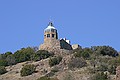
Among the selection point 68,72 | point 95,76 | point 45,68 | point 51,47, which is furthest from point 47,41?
point 95,76

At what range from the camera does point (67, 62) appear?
282 ft

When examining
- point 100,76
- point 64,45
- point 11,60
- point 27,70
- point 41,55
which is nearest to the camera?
point 100,76

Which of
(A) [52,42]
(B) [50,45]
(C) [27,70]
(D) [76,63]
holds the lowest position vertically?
(C) [27,70]

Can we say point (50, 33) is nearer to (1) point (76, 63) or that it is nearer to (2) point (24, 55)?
(2) point (24, 55)

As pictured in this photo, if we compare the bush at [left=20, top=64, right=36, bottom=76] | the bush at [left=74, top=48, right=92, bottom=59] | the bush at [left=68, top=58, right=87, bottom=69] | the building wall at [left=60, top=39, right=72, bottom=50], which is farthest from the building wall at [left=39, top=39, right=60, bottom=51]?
the bush at [left=20, top=64, right=36, bottom=76]

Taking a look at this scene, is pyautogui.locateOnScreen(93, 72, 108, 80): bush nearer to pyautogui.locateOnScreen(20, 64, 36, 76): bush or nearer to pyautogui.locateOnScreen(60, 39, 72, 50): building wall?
pyautogui.locateOnScreen(20, 64, 36, 76): bush

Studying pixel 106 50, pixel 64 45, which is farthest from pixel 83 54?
pixel 64 45

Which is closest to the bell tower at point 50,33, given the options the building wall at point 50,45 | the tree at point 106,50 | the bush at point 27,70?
the building wall at point 50,45

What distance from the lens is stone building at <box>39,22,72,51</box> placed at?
3716 inches

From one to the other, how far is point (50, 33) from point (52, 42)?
277 centimetres

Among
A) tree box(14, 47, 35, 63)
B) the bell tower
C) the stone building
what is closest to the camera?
the stone building

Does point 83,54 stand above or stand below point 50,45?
below

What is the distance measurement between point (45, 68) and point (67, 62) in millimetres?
4073

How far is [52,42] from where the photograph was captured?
3733 inches
